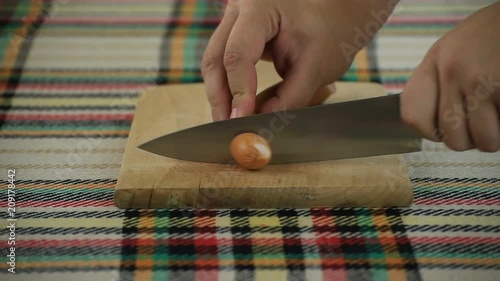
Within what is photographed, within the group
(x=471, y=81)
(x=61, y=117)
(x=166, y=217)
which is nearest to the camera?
(x=471, y=81)

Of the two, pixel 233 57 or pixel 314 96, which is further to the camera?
pixel 314 96

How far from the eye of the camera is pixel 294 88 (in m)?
1.01

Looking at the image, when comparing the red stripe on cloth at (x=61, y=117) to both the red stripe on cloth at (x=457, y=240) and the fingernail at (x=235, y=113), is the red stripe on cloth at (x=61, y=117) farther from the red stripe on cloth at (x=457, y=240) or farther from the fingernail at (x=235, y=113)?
the red stripe on cloth at (x=457, y=240)

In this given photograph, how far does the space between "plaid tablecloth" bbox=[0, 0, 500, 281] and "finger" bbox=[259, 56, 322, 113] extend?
0.19 meters

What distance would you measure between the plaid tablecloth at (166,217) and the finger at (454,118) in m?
0.11

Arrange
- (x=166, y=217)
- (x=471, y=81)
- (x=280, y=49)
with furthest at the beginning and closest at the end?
(x=280, y=49), (x=166, y=217), (x=471, y=81)

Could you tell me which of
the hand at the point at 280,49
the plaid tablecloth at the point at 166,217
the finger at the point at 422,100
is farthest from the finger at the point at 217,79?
the finger at the point at 422,100

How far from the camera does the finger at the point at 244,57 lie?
951mm

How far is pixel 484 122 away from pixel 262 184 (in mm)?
345

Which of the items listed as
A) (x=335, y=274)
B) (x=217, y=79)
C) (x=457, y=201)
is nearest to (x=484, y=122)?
(x=457, y=201)

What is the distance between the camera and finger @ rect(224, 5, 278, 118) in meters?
0.95

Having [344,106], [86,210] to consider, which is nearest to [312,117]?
[344,106]

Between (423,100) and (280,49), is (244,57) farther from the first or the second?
(423,100)

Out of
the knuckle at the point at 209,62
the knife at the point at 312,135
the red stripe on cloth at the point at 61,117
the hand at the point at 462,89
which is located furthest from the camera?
the red stripe on cloth at the point at 61,117
